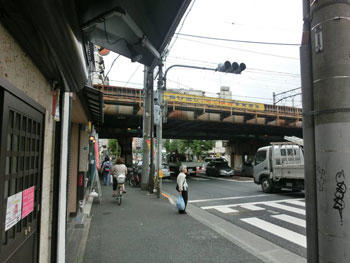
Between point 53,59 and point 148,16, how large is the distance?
2062 millimetres

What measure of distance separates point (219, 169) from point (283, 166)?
12.6 m

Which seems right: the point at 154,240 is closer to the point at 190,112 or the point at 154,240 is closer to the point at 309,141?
the point at 309,141

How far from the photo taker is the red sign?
2.48 m

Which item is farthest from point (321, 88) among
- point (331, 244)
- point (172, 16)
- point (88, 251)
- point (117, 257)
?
point (88, 251)

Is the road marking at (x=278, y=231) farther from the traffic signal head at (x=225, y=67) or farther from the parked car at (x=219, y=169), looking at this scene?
the parked car at (x=219, y=169)

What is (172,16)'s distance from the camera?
4.11 meters

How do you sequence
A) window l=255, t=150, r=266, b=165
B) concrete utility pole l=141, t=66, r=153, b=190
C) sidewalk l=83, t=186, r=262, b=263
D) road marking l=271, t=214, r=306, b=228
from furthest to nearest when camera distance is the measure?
concrete utility pole l=141, t=66, r=153, b=190
window l=255, t=150, r=266, b=165
road marking l=271, t=214, r=306, b=228
sidewalk l=83, t=186, r=262, b=263

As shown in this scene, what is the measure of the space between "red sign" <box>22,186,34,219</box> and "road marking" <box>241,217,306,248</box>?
5369mm

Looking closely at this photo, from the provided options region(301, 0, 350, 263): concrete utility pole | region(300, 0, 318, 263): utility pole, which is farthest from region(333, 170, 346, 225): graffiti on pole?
region(300, 0, 318, 263): utility pole

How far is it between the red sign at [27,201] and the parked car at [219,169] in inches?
881

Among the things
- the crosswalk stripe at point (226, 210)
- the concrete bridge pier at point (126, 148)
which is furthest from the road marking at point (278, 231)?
the concrete bridge pier at point (126, 148)

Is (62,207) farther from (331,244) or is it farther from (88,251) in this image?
(331,244)

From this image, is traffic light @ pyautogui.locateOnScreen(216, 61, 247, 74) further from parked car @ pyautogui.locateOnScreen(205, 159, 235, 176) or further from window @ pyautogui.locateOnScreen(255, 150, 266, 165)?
Answer: parked car @ pyautogui.locateOnScreen(205, 159, 235, 176)

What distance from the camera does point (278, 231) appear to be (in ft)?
21.1
